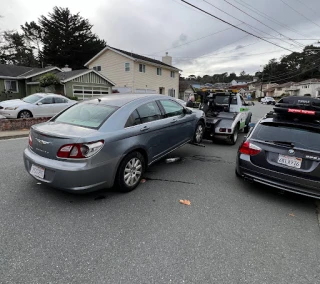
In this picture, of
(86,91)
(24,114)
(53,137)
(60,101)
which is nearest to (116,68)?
(86,91)

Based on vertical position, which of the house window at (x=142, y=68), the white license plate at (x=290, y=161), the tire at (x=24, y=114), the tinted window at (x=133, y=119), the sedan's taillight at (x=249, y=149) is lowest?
the white license plate at (x=290, y=161)

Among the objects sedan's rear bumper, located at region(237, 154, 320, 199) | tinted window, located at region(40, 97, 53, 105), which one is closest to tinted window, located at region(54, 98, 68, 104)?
tinted window, located at region(40, 97, 53, 105)

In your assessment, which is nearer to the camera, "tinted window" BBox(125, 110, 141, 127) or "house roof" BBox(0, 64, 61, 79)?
"tinted window" BBox(125, 110, 141, 127)

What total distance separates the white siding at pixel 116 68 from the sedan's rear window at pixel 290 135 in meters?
22.6

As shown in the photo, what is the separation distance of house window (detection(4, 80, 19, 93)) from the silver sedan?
21542 millimetres

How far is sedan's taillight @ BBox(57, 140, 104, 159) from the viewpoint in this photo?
3.00 m

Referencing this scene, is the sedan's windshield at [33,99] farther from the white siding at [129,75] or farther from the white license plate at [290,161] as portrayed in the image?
the white siding at [129,75]

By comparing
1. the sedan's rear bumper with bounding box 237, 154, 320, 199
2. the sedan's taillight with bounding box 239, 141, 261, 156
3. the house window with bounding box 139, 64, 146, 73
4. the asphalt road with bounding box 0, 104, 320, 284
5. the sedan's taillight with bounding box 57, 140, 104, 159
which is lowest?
the asphalt road with bounding box 0, 104, 320, 284

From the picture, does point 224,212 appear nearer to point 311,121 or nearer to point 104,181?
point 104,181

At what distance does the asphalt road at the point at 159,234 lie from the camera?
213 cm

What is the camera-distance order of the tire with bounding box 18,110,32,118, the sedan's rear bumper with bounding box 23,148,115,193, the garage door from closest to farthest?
the sedan's rear bumper with bounding box 23,148,115,193
the tire with bounding box 18,110,32,118
the garage door

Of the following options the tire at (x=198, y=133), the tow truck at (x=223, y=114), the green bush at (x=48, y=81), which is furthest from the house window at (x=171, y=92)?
the tire at (x=198, y=133)

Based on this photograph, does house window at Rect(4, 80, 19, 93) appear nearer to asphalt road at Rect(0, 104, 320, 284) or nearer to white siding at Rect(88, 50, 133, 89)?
white siding at Rect(88, 50, 133, 89)

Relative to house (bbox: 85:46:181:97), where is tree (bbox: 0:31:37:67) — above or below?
above
